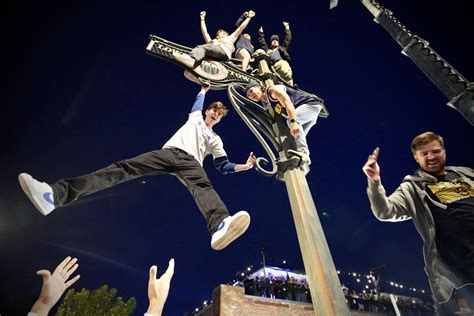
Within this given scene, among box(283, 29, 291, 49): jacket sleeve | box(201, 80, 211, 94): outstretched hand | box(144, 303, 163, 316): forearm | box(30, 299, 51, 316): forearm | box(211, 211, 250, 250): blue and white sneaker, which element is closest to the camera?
box(30, 299, 51, 316): forearm

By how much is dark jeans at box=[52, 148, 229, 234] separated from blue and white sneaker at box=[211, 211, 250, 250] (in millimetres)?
145

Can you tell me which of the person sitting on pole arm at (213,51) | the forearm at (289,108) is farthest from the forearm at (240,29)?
the forearm at (289,108)

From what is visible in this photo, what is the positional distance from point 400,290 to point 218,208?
28.0 metres

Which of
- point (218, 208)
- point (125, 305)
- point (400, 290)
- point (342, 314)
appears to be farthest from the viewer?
point (400, 290)

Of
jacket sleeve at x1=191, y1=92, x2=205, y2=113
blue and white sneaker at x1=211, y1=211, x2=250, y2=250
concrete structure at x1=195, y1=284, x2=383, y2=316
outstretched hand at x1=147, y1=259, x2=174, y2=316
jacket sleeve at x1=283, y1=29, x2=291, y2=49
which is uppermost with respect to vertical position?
jacket sleeve at x1=283, y1=29, x2=291, y2=49

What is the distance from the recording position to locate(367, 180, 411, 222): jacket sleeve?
2.47 m

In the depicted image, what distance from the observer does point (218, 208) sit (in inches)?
104

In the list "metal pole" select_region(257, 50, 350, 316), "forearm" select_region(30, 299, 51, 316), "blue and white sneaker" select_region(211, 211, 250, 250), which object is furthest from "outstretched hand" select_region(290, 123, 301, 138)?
"forearm" select_region(30, 299, 51, 316)

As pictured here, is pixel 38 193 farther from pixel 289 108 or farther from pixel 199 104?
pixel 289 108

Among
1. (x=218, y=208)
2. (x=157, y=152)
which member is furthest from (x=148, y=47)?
(x=218, y=208)

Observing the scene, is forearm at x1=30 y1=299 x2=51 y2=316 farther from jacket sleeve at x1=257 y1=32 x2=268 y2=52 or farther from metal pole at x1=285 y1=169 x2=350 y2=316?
jacket sleeve at x1=257 y1=32 x2=268 y2=52

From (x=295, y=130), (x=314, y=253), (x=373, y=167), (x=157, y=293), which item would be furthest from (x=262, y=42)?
(x=157, y=293)

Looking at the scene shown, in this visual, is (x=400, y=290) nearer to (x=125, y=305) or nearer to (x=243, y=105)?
(x=125, y=305)

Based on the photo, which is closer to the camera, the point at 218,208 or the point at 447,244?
the point at 447,244
